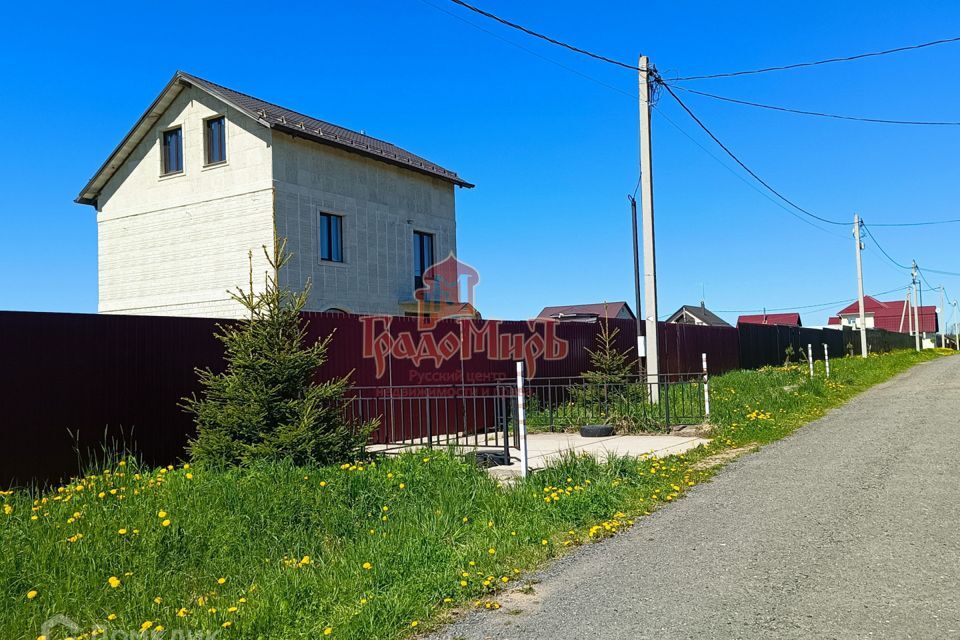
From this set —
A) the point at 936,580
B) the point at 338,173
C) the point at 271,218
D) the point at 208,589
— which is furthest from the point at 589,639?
the point at 338,173

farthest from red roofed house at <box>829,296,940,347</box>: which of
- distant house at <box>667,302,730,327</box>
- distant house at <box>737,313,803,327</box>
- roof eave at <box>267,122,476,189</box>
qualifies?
roof eave at <box>267,122,476,189</box>

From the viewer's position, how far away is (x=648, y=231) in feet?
48.3

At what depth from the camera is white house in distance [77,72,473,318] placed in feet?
71.8

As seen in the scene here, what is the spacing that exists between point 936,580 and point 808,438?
6766 mm

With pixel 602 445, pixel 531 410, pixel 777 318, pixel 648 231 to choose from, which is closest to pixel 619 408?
pixel 531 410

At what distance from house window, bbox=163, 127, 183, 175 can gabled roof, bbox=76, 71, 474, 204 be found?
662 mm

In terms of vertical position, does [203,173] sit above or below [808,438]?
above

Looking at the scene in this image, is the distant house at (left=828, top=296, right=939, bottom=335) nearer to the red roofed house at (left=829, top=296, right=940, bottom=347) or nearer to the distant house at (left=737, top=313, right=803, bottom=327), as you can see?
the red roofed house at (left=829, top=296, right=940, bottom=347)

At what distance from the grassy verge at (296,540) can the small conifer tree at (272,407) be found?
1.23 ft

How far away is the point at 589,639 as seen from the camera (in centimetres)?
A: 384

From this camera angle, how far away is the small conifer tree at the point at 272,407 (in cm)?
811

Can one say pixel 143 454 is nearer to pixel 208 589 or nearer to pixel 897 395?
pixel 208 589

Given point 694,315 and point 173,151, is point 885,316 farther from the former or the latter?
point 173,151

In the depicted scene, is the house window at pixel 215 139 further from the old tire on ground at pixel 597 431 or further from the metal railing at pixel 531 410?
the old tire on ground at pixel 597 431
